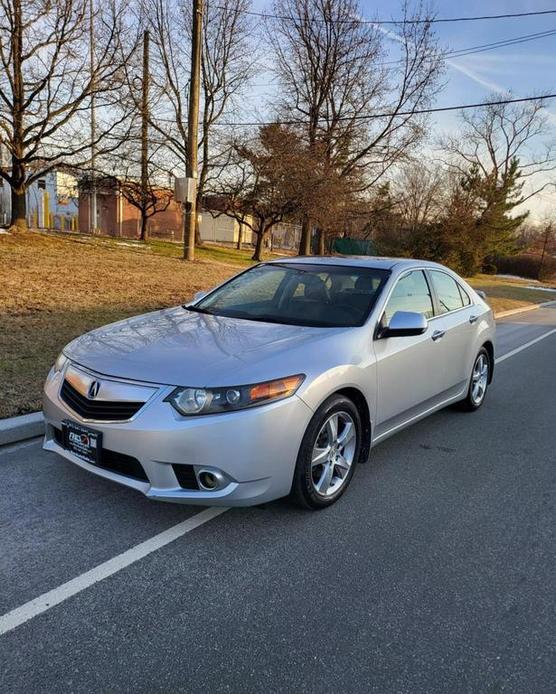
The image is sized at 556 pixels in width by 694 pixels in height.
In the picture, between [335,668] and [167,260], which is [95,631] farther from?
[167,260]

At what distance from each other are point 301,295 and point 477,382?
2.53 metres

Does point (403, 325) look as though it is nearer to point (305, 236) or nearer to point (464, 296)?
point (464, 296)

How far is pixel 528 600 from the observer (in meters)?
2.72

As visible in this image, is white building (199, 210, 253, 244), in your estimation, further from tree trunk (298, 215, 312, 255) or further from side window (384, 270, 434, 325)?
side window (384, 270, 434, 325)


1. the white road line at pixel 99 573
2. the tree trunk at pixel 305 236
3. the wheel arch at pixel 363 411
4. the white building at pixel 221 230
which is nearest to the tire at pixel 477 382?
the wheel arch at pixel 363 411

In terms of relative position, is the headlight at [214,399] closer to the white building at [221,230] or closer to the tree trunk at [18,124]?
the tree trunk at [18,124]

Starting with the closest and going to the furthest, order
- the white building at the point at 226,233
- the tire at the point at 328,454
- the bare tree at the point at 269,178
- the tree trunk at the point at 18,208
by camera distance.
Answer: the tire at the point at 328,454
the tree trunk at the point at 18,208
the bare tree at the point at 269,178
the white building at the point at 226,233

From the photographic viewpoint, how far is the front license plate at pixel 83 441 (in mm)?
3031

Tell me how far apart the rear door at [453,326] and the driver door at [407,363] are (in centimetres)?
14

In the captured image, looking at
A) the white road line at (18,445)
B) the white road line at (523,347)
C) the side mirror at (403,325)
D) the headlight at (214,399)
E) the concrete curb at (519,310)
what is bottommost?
the concrete curb at (519,310)

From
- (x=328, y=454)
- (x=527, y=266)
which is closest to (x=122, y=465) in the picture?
(x=328, y=454)

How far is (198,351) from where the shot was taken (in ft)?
10.7

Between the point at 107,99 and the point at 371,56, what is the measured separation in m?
14.7

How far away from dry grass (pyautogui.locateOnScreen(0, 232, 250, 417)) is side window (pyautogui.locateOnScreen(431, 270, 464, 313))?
12.3ft
